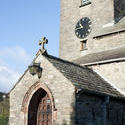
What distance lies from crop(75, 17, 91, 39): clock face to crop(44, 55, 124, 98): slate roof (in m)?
7.91

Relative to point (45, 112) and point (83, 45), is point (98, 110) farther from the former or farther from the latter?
point (83, 45)

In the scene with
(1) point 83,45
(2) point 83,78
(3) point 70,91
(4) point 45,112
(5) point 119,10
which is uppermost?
(5) point 119,10

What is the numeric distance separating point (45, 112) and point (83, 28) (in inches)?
448

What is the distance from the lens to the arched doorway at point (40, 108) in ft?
46.3

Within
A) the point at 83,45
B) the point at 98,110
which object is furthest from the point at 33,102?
the point at 83,45

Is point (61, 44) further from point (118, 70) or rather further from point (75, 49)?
point (118, 70)

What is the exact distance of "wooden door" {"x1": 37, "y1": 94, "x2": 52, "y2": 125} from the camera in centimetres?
1398

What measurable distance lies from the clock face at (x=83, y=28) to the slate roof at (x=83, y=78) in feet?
25.9

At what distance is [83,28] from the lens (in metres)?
23.6

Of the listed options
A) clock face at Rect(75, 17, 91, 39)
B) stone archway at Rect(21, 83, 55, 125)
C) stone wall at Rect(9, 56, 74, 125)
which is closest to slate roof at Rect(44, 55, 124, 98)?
stone wall at Rect(9, 56, 74, 125)

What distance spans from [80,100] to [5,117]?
68.4 feet

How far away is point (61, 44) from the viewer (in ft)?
81.8

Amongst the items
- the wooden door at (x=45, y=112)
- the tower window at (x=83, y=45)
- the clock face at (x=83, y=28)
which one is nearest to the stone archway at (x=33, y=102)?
the wooden door at (x=45, y=112)

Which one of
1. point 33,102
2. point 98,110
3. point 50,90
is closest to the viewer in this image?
point 50,90
